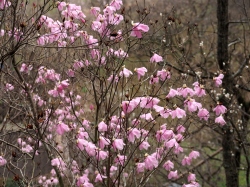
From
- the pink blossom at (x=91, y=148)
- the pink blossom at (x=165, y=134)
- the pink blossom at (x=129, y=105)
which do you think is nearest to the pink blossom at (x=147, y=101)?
the pink blossom at (x=129, y=105)

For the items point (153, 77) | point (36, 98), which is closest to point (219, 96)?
point (153, 77)

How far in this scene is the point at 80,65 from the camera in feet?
13.2

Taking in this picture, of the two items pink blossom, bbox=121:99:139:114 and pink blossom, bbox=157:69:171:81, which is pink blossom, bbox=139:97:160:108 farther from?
pink blossom, bbox=157:69:171:81

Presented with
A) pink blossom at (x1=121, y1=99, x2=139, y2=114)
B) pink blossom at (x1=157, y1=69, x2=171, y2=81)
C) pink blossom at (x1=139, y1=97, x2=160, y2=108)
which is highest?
pink blossom at (x1=157, y1=69, x2=171, y2=81)

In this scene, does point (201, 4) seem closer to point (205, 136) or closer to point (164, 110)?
point (205, 136)

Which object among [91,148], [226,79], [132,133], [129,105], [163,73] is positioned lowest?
[91,148]

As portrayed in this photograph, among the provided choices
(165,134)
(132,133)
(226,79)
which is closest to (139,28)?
(132,133)

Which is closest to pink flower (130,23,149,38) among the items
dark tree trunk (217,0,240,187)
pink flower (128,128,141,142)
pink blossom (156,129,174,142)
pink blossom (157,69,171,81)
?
pink blossom (157,69,171,81)

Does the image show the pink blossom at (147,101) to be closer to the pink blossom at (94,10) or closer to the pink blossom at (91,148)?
the pink blossom at (91,148)

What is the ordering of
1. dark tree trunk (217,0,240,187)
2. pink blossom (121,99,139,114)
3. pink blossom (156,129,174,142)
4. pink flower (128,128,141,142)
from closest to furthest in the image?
pink blossom (121,99,139,114) → pink flower (128,128,141,142) → pink blossom (156,129,174,142) → dark tree trunk (217,0,240,187)

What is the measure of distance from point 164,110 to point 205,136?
20.9ft

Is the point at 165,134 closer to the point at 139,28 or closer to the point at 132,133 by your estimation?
the point at 132,133

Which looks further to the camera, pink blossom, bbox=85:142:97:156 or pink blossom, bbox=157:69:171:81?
pink blossom, bbox=157:69:171:81

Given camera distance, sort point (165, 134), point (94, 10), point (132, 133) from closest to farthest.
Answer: point (132, 133), point (165, 134), point (94, 10)
